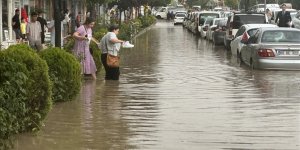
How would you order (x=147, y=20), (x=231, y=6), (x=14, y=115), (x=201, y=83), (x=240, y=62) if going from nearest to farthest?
(x=14, y=115) → (x=201, y=83) → (x=240, y=62) → (x=147, y=20) → (x=231, y=6)

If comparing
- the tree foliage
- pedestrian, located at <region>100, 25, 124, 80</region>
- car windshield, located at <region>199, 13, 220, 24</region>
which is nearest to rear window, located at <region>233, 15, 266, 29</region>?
pedestrian, located at <region>100, 25, 124, 80</region>

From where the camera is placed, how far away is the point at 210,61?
79.4 feet

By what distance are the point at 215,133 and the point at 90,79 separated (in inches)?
305

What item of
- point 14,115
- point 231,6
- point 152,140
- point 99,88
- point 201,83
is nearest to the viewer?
point 14,115

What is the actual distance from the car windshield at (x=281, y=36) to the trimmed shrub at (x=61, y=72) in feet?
29.8

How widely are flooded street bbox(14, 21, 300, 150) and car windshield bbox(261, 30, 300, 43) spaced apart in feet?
A: 4.05

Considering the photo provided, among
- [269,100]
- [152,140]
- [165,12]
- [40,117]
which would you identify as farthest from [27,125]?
[165,12]

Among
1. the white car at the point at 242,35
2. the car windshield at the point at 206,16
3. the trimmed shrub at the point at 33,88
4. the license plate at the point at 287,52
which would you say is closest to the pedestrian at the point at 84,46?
the license plate at the point at 287,52

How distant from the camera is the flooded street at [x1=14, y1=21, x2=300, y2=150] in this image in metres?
8.90

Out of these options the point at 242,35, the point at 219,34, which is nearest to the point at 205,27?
the point at 219,34

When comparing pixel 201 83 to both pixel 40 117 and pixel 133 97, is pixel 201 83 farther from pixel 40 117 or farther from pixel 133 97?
pixel 40 117

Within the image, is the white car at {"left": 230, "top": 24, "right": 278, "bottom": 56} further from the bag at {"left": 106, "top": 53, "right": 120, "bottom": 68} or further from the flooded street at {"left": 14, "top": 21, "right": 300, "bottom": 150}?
the bag at {"left": 106, "top": 53, "right": 120, "bottom": 68}

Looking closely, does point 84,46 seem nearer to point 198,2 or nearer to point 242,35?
point 242,35

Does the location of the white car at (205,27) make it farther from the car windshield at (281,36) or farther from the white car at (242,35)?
the car windshield at (281,36)
